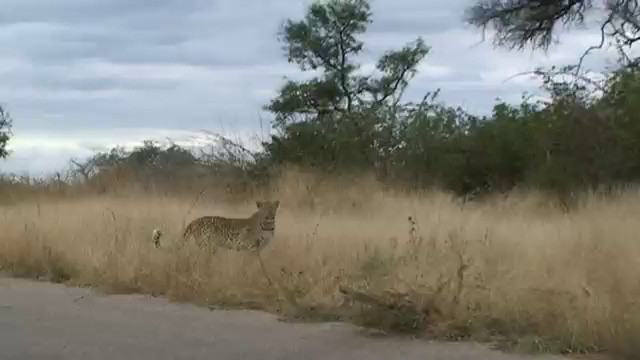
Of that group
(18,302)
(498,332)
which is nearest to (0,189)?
(18,302)

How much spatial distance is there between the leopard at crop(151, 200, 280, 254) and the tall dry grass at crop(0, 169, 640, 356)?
0.21 metres

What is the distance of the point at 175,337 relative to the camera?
7.56m

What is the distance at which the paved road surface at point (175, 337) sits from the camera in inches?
272

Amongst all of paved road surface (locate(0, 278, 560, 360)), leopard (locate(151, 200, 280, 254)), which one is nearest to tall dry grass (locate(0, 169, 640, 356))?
leopard (locate(151, 200, 280, 254))

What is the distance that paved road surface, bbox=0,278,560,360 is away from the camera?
6914mm

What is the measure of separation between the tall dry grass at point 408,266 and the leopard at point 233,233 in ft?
0.69

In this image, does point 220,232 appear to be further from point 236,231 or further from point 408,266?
point 408,266

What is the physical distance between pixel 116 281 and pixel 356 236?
10.4 ft

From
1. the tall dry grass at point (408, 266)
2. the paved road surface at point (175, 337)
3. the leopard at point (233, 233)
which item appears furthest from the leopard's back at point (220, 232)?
the paved road surface at point (175, 337)

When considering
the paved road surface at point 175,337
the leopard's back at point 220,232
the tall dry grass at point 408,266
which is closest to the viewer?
the paved road surface at point 175,337

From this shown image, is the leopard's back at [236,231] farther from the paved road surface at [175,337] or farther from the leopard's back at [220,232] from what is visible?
the paved road surface at [175,337]

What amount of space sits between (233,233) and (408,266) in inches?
123

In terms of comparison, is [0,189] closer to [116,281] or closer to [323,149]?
[323,149]

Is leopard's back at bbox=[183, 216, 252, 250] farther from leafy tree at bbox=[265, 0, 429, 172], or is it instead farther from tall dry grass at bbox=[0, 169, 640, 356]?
leafy tree at bbox=[265, 0, 429, 172]
